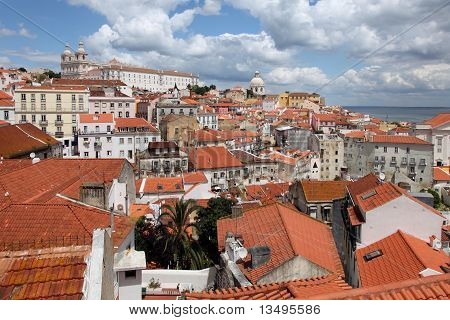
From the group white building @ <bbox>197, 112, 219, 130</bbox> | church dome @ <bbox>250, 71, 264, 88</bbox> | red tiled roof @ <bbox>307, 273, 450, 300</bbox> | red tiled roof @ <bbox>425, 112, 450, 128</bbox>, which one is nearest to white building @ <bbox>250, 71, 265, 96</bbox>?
church dome @ <bbox>250, 71, 264, 88</bbox>

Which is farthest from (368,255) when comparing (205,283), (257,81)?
(257,81)

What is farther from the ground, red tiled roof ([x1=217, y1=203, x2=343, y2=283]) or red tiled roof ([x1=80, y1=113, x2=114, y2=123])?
red tiled roof ([x1=80, y1=113, x2=114, y2=123])

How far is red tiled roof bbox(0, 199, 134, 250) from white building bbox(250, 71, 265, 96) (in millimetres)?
116036

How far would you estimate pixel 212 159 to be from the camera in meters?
39.2

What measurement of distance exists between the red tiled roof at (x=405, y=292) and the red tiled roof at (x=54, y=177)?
8.83 m

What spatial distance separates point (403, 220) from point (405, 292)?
8.59 metres

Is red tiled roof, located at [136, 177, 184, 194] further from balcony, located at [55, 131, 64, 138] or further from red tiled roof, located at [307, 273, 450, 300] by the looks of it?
red tiled roof, located at [307, 273, 450, 300]

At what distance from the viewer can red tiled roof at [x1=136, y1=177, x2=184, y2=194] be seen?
1083 inches

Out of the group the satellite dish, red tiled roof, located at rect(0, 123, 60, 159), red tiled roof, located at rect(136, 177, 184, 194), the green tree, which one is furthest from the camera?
red tiled roof, located at rect(136, 177, 184, 194)

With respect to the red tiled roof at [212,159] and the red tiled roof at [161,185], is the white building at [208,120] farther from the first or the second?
the red tiled roof at [161,185]

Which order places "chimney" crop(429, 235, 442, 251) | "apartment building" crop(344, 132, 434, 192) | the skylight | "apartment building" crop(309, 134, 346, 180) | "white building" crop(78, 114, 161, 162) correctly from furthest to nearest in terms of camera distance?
"apartment building" crop(309, 134, 346, 180)
"apartment building" crop(344, 132, 434, 192)
"white building" crop(78, 114, 161, 162)
"chimney" crop(429, 235, 442, 251)
the skylight

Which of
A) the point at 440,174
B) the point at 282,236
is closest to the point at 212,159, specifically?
the point at 440,174

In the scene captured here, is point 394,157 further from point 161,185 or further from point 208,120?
point 161,185
